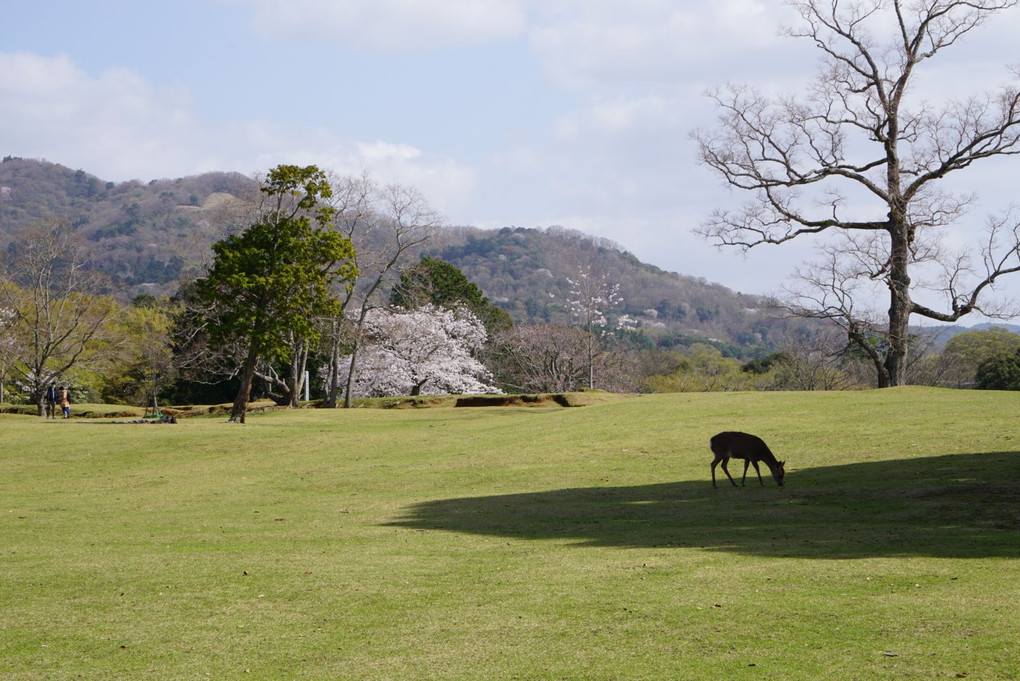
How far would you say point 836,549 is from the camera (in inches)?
541

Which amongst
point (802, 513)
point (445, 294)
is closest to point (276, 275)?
point (802, 513)

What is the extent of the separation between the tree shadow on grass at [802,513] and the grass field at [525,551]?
10 centimetres

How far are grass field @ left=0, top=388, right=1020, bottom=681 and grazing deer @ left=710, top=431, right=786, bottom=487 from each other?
47 cm

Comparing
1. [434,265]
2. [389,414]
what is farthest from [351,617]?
[434,265]

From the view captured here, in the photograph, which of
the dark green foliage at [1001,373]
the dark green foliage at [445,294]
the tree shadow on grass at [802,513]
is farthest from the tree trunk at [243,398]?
the dark green foliage at [1001,373]

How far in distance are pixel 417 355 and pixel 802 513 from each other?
57419 millimetres

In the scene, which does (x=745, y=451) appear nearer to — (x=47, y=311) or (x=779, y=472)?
(x=779, y=472)

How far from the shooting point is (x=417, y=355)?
2923 inches

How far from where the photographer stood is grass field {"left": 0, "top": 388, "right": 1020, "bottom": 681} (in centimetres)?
863

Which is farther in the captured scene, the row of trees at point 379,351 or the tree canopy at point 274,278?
the row of trees at point 379,351

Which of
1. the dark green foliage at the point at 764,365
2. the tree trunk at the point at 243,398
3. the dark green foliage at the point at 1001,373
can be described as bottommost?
the tree trunk at the point at 243,398

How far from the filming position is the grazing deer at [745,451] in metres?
21.5

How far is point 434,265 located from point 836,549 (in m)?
69.8

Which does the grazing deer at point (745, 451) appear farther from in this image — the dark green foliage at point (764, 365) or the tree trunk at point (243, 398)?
the dark green foliage at point (764, 365)
